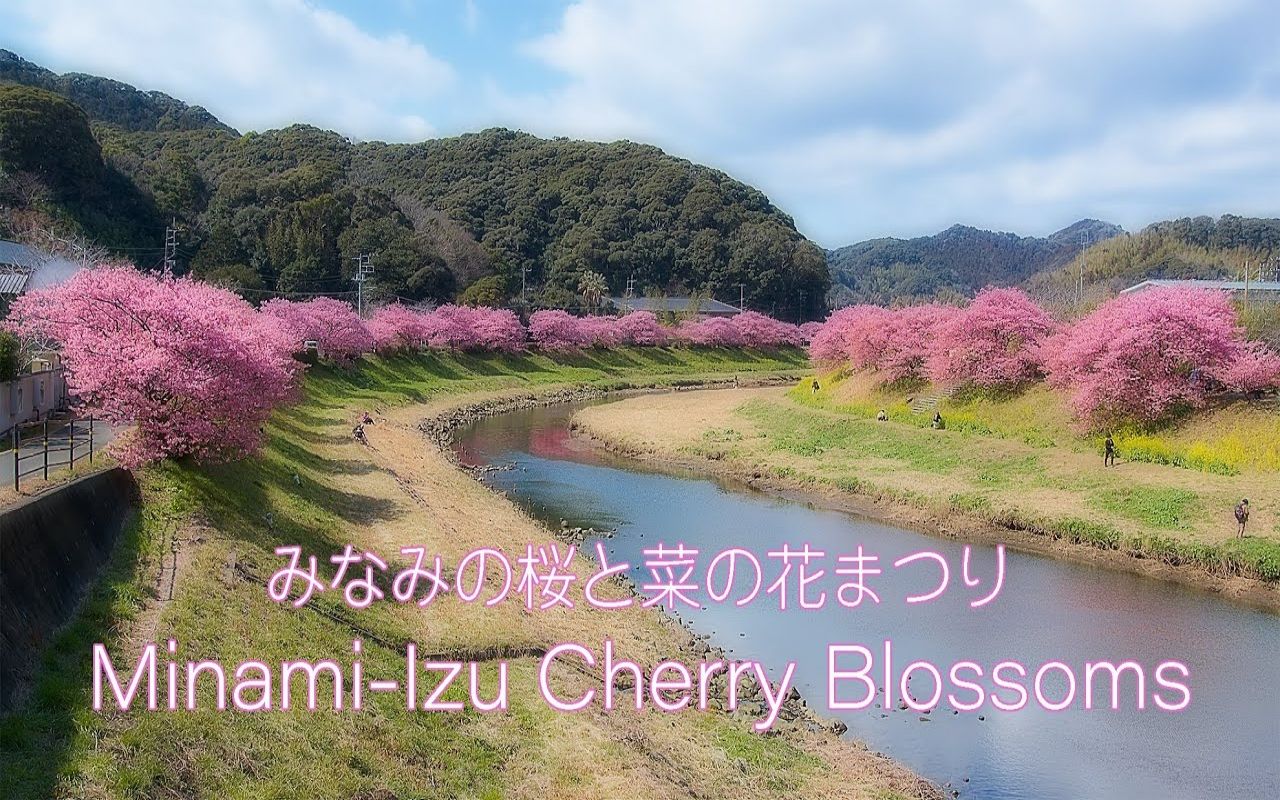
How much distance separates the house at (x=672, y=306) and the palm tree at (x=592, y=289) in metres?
1.78

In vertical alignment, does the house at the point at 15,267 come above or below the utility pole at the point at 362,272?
below

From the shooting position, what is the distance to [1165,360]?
3100cm

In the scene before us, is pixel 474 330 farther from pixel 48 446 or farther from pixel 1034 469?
pixel 48 446

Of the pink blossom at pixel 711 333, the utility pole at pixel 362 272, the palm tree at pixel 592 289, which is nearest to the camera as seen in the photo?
the utility pole at pixel 362 272

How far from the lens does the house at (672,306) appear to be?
97938 millimetres

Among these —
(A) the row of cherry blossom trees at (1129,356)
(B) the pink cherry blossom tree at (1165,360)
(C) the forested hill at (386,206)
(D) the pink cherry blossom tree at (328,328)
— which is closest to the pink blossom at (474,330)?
(C) the forested hill at (386,206)

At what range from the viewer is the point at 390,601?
16.8 m

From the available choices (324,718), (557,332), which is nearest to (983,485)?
(324,718)

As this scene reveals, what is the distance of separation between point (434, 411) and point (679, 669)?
36799mm

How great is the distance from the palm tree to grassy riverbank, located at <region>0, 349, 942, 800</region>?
76.7m

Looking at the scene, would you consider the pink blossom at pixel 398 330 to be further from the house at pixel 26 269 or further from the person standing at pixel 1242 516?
the person standing at pixel 1242 516

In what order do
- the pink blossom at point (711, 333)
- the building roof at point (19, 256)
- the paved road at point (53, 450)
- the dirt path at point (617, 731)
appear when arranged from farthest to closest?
the pink blossom at point (711, 333)
the building roof at point (19, 256)
the paved road at point (53, 450)
the dirt path at point (617, 731)

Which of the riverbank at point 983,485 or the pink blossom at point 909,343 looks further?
Answer: the pink blossom at point 909,343

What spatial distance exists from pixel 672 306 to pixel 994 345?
62313 mm
